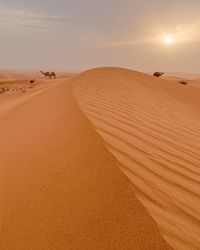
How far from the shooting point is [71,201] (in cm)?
191

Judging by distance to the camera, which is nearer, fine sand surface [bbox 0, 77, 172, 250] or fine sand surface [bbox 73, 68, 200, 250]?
fine sand surface [bbox 0, 77, 172, 250]

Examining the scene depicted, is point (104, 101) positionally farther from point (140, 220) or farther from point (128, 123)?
point (140, 220)

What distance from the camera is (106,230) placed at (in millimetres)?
1603

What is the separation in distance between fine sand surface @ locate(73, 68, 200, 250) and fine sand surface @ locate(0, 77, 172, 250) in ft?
0.30

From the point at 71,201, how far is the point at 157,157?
97 cm

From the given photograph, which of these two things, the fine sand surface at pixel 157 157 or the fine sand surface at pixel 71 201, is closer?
the fine sand surface at pixel 71 201

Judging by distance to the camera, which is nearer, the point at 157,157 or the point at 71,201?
the point at 71,201

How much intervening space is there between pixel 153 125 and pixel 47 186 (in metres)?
2.03

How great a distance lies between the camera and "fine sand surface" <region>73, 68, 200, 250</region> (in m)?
1.70

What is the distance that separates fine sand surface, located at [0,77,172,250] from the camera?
159 centimetres

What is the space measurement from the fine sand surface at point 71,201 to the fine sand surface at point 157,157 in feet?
0.30

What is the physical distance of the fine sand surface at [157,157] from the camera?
1702 mm

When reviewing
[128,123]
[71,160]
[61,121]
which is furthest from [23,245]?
[128,123]

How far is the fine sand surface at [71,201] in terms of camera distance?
159 centimetres
